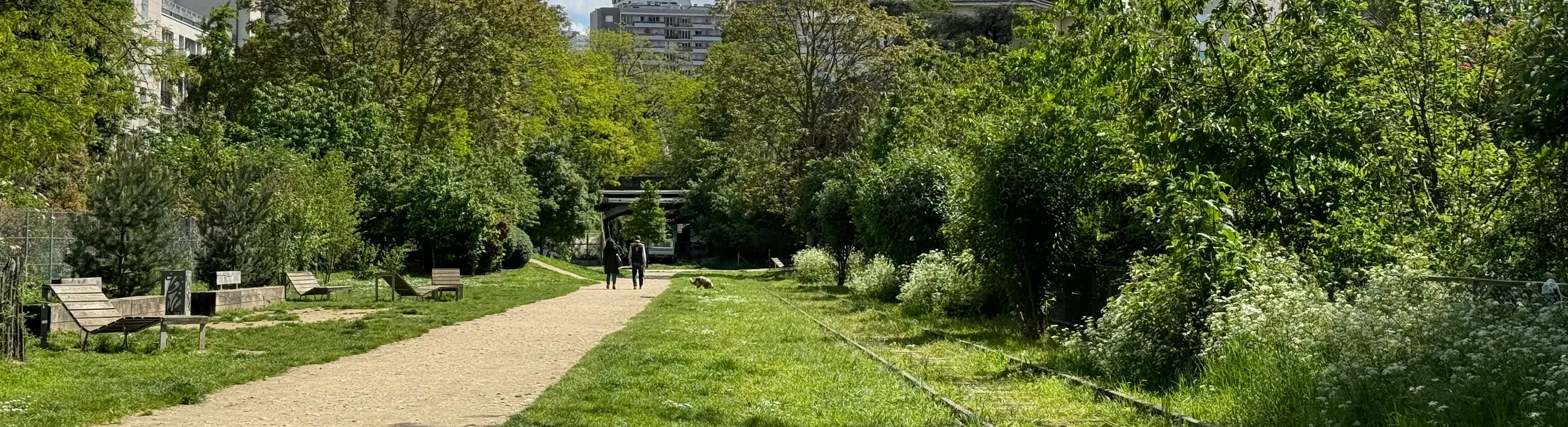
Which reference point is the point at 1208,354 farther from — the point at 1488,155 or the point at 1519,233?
the point at 1488,155

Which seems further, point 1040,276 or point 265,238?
point 265,238

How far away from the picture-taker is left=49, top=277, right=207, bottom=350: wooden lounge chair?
46.5 ft

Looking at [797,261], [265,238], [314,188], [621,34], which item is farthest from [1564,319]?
[621,34]

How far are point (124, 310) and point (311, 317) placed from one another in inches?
130

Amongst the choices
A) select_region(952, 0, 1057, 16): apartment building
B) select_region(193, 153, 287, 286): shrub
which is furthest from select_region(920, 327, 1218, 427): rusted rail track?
select_region(952, 0, 1057, 16): apartment building

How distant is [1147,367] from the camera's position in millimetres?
12344

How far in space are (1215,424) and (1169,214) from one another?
2.18 metres

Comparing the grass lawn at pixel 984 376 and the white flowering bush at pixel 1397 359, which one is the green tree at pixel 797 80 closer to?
the grass lawn at pixel 984 376

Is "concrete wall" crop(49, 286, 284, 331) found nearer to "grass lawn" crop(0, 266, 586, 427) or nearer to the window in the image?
"grass lawn" crop(0, 266, 586, 427)

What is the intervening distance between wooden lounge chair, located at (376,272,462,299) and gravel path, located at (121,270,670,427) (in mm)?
7677

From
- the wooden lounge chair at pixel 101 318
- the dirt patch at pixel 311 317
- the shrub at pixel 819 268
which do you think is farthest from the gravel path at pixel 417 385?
the shrub at pixel 819 268

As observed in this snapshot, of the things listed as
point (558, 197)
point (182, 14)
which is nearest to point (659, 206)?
point (558, 197)

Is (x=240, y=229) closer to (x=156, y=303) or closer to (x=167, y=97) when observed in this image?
(x=156, y=303)

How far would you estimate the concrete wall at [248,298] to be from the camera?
2159 cm
